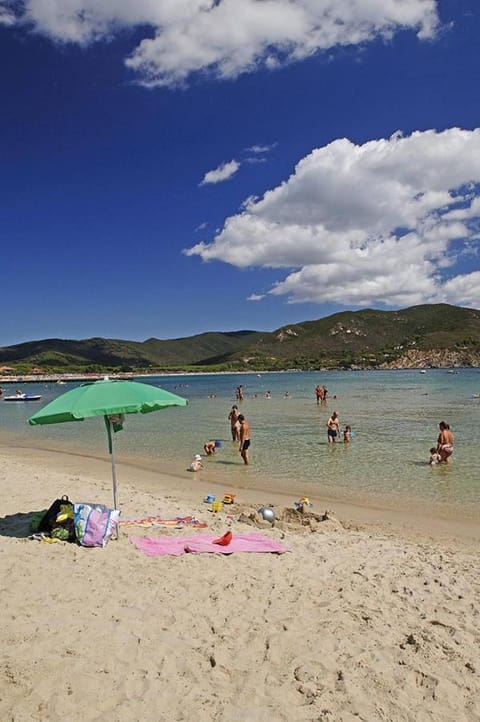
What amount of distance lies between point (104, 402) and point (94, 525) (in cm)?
184

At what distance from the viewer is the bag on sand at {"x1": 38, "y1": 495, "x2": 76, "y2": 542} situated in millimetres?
7352

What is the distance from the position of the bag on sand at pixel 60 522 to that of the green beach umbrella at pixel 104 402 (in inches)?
56.7

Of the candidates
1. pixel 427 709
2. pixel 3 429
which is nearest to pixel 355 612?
pixel 427 709

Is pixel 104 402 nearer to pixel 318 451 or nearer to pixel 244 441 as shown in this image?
pixel 244 441

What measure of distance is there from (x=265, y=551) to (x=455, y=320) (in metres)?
191

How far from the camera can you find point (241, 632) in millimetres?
4867

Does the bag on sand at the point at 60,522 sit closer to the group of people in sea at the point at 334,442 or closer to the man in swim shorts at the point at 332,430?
the group of people in sea at the point at 334,442

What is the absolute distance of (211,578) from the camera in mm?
6164

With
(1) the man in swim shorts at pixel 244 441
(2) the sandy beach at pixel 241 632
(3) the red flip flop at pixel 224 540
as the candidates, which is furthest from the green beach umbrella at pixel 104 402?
(1) the man in swim shorts at pixel 244 441

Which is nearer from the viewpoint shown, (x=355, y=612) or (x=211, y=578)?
(x=355, y=612)

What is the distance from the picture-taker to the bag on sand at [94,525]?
7.18 meters

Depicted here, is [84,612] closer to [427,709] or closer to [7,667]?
[7,667]

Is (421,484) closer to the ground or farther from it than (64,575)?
closer to the ground

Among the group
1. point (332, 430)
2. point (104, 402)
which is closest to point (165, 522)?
point (104, 402)
